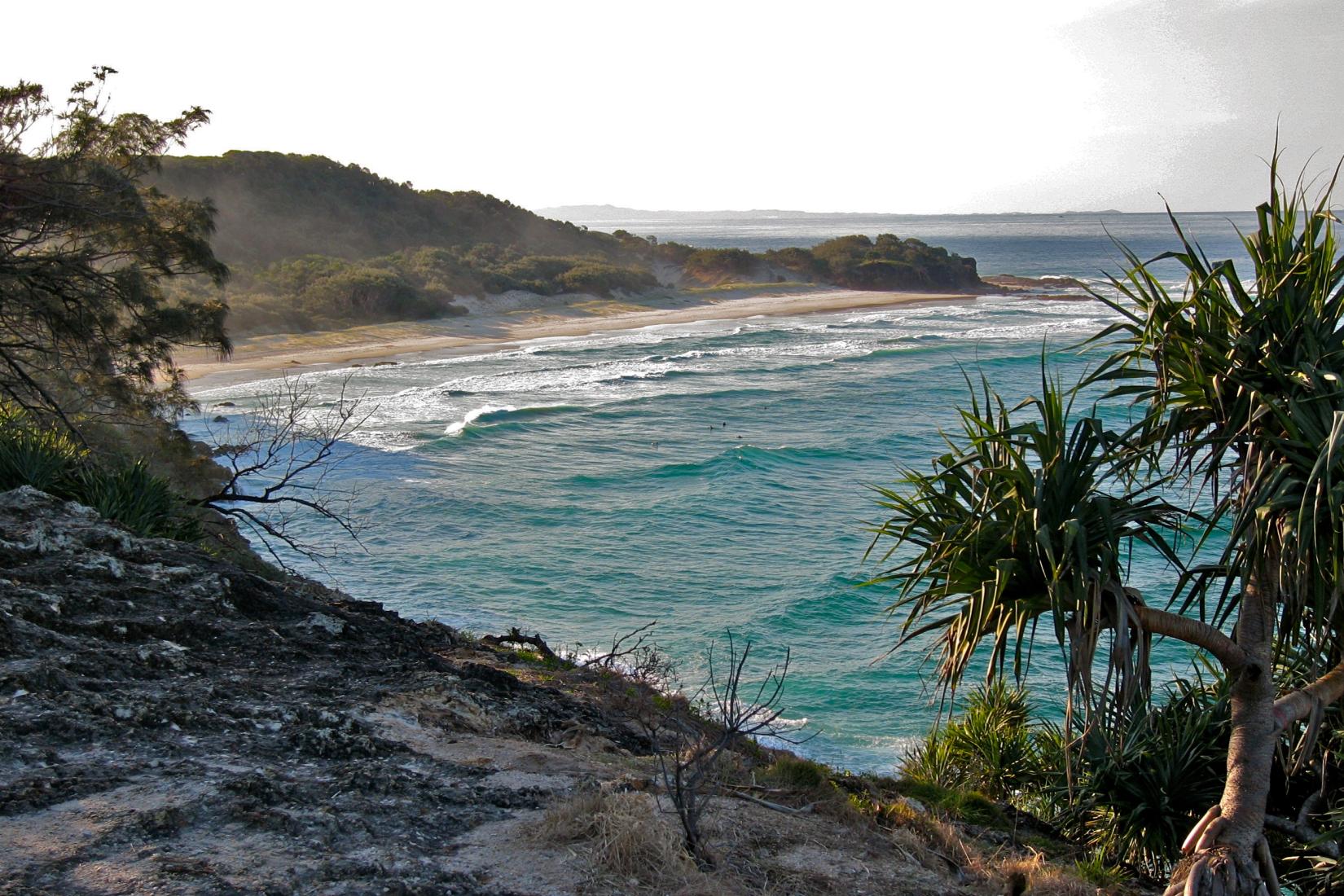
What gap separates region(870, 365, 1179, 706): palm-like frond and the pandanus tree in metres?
0.01

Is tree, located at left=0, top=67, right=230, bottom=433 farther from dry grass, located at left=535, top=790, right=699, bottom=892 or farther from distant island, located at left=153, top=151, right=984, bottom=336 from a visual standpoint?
distant island, located at left=153, top=151, right=984, bottom=336

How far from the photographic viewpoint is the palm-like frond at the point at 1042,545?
6.10 meters

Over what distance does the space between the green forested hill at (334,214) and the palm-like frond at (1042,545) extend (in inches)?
2456

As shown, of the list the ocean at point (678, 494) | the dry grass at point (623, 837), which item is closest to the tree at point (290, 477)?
the ocean at point (678, 494)

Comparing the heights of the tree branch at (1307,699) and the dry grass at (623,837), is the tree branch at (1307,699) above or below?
above

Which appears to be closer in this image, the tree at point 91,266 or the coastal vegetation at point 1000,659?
the coastal vegetation at point 1000,659

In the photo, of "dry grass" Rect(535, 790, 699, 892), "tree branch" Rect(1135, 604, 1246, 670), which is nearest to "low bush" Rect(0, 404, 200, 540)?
"dry grass" Rect(535, 790, 699, 892)

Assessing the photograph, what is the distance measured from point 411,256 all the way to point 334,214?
1151 cm

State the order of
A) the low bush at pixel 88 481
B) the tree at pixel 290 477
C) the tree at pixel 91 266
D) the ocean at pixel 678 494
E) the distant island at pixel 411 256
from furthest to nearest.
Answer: the distant island at pixel 411 256 < the tree at pixel 290 477 < the ocean at pixel 678 494 < the tree at pixel 91 266 < the low bush at pixel 88 481

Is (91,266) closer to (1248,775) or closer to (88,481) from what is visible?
(88,481)

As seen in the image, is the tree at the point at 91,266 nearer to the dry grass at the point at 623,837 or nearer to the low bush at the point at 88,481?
the low bush at the point at 88,481

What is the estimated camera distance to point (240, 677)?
24.2 feet

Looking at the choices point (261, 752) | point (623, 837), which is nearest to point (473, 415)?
point (261, 752)

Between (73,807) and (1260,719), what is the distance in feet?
22.2
